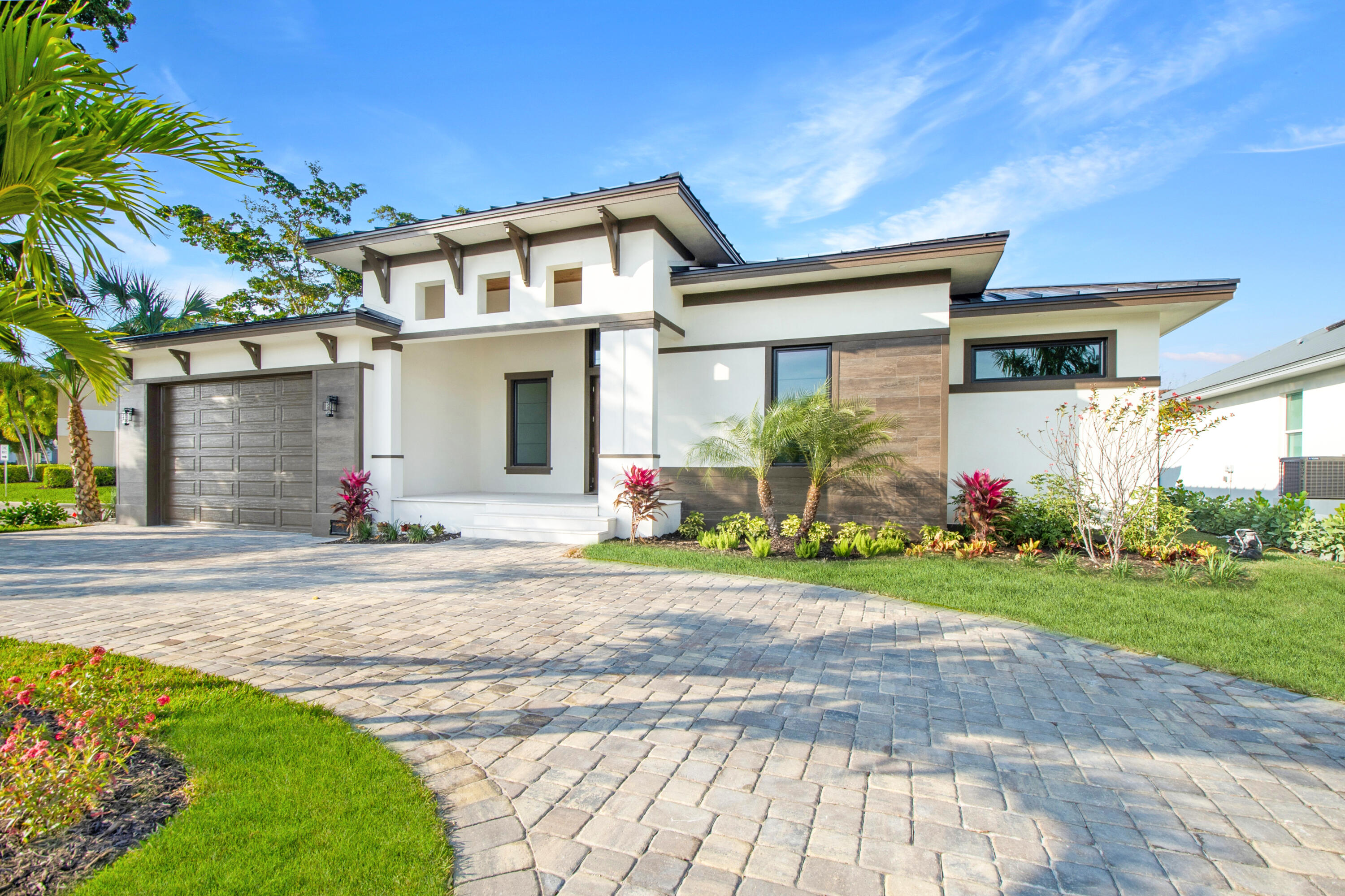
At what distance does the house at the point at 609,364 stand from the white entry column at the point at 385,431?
0.03 metres

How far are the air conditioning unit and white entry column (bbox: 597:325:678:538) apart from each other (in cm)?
1094

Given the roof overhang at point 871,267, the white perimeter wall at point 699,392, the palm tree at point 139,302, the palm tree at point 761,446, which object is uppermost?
the palm tree at point 139,302

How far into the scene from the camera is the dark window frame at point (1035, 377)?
8.88 meters

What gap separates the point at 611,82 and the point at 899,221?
6.25m

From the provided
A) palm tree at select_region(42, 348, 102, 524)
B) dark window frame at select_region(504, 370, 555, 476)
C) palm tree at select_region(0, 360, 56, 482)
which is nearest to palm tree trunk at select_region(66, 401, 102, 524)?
palm tree at select_region(42, 348, 102, 524)

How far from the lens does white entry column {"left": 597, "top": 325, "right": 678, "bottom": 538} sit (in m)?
8.97

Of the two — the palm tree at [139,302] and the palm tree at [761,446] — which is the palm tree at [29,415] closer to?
the palm tree at [139,302]

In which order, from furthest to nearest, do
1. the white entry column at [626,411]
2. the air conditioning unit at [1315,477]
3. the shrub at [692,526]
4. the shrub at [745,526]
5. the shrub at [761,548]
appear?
the air conditioning unit at [1315,477]
the shrub at [692,526]
the white entry column at [626,411]
the shrub at [745,526]
the shrub at [761,548]

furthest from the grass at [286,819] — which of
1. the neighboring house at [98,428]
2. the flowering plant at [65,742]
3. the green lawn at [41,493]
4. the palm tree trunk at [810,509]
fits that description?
the neighboring house at [98,428]

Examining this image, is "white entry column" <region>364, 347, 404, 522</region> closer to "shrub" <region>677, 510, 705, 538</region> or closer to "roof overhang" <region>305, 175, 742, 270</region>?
"roof overhang" <region>305, 175, 742, 270</region>

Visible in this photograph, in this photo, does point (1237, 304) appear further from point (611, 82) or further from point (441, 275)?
point (441, 275)

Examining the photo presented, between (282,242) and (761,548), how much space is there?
59.8ft

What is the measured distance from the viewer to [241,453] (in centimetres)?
1119

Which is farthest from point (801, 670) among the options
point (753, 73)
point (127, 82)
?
point (753, 73)
